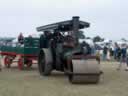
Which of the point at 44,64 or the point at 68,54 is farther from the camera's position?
the point at 44,64

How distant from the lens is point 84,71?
1379cm

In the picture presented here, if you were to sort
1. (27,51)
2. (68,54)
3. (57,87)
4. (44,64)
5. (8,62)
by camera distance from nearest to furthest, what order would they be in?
(57,87) < (68,54) < (44,64) < (27,51) < (8,62)

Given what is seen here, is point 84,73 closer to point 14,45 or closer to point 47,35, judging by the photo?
point 47,35

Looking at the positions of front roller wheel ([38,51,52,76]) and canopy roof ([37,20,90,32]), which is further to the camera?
front roller wheel ([38,51,52,76])

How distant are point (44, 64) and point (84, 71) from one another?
10.6 feet

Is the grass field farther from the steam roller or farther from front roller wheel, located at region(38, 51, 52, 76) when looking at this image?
front roller wheel, located at region(38, 51, 52, 76)

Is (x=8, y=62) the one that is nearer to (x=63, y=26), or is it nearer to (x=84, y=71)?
(x=63, y=26)

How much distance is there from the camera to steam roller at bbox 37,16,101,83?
13.9 metres

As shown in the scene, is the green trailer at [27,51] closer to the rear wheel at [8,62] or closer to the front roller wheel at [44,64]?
the rear wheel at [8,62]

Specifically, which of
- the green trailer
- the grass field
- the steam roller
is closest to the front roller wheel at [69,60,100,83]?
the steam roller

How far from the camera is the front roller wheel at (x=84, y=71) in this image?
1380 cm

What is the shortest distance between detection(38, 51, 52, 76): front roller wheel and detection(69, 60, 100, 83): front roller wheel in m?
2.48

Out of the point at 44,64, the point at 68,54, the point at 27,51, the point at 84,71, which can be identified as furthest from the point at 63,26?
the point at 27,51

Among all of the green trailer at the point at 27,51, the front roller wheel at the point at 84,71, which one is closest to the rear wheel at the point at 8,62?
the green trailer at the point at 27,51
